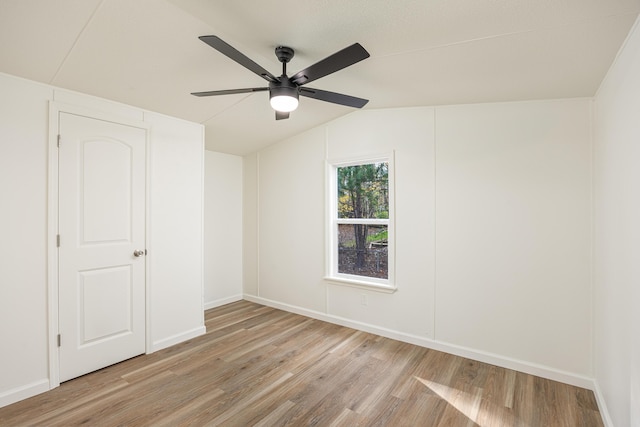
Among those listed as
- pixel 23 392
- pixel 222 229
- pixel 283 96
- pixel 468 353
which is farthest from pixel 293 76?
pixel 222 229

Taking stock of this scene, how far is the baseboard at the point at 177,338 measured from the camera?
10.0ft

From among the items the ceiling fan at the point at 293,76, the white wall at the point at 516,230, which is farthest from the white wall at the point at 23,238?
A: the white wall at the point at 516,230

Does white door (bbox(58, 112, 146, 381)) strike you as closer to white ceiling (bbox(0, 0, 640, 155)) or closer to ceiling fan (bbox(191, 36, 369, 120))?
white ceiling (bbox(0, 0, 640, 155))

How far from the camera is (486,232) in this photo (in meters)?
2.81

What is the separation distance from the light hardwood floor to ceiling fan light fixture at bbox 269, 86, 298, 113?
209 centimetres

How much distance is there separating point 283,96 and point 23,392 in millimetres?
2832

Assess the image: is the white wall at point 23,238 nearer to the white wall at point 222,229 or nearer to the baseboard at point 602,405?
the white wall at point 222,229

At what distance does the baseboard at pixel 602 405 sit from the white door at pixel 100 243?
369 cm

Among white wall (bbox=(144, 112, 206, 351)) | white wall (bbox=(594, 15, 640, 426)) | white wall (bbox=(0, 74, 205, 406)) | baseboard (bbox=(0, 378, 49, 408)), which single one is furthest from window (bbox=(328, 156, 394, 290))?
baseboard (bbox=(0, 378, 49, 408))

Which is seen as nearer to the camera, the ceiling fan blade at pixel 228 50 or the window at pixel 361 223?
the ceiling fan blade at pixel 228 50

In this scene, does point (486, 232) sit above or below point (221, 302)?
above

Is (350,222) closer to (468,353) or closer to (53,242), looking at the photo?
(468,353)

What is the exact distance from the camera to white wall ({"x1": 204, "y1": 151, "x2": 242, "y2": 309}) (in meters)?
4.39

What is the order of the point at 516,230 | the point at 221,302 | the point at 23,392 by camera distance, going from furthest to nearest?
1. the point at 221,302
2. the point at 516,230
3. the point at 23,392
